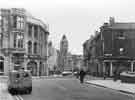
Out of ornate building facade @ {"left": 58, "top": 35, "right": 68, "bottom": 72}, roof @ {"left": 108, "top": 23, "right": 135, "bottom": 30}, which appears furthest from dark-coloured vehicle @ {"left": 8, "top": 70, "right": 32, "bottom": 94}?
ornate building facade @ {"left": 58, "top": 35, "right": 68, "bottom": 72}

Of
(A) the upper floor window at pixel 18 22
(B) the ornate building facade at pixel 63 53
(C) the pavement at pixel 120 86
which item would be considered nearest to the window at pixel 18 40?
(A) the upper floor window at pixel 18 22

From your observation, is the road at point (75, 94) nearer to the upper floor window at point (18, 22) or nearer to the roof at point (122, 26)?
the upper floor window at point (18, 22)

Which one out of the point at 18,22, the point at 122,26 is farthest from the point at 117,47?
the point at 18,22

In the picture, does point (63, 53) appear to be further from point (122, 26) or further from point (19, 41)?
point (19, 41)

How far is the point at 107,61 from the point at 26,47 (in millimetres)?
16426

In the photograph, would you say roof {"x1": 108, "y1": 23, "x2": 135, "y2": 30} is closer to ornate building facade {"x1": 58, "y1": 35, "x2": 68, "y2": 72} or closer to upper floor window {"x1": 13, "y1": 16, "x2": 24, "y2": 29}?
upper floor window {"x1": 13, "y1": 16, "x2": 24, "y2": 29}

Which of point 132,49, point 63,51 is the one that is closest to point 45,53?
point 132,49

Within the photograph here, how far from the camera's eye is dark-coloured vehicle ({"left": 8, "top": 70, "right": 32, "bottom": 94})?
2150 cm

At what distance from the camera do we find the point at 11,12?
57.7m

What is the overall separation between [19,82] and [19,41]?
36992mm

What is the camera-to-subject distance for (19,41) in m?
57.8

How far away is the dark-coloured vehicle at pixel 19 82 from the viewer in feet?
70.5

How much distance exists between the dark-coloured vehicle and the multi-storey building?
1362 inches

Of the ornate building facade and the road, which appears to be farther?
the ornate building facade
